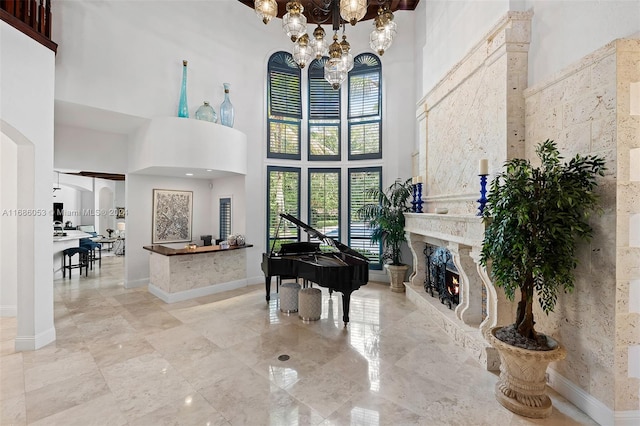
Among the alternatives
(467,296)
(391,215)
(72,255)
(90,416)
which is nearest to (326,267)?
(467,296)

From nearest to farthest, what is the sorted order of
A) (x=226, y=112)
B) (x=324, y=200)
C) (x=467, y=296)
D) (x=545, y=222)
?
1. (x=545, y=222)
2. (x=467, y=296)
3. (x=226, y=112)
4. (x=324, y=200)

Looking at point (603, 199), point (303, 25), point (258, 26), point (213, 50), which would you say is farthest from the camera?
point (258, 26)

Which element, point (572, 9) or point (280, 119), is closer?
point (572, 9)

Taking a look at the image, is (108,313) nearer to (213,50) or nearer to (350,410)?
(350,410)

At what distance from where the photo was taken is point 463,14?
152 inches

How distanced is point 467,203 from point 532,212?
1612 mm

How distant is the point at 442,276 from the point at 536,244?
259 centimetres

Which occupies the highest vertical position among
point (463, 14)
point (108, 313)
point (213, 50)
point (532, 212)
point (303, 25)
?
point (213, 50)

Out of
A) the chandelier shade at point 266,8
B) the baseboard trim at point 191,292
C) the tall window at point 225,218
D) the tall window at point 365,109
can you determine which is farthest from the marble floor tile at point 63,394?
the tall window at point 365,109

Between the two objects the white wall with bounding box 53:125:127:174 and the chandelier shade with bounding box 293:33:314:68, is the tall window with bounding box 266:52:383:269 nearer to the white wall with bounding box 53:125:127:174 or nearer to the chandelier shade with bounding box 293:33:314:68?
the white wall with bounding box 53:125:127:174

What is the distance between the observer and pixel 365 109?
662 cm

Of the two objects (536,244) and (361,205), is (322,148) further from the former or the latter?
(536,244)

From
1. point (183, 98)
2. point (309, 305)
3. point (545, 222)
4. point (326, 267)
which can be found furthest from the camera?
point (183, 98)

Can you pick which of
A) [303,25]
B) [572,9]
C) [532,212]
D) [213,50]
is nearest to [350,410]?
[532,212]
